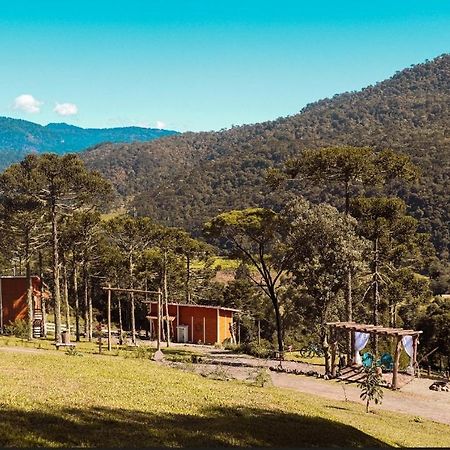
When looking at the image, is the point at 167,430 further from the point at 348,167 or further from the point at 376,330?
the point at 348,167

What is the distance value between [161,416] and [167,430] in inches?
48.1

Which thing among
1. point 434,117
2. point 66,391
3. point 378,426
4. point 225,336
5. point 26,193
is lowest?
point 225,336

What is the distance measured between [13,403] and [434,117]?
15275 cm

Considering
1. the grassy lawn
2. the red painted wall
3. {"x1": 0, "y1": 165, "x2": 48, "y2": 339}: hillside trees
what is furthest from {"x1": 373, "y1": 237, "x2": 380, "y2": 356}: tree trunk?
the red painted wall

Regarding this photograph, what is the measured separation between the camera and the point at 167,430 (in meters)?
9.59

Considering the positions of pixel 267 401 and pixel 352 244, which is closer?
pixel 267 401

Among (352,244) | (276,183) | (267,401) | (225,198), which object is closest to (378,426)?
(267,401)

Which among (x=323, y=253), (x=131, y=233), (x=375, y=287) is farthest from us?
(x=131, y=233)

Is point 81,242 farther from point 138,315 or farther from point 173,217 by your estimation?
point 173,217

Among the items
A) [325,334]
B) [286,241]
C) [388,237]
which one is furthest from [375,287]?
[286,241]

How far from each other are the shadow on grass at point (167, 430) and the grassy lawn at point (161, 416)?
0.02 meters

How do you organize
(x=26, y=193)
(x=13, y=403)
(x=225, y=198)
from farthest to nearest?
(x=225, y=198)
(x=26, y=193)
(x=13, y=403)

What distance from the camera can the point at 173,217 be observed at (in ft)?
378

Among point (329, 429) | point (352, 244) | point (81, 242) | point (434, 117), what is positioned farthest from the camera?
point (434, 117)
